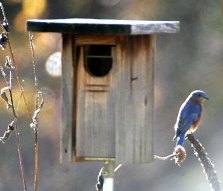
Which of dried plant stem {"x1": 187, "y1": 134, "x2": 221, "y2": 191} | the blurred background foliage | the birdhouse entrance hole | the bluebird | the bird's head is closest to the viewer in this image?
dried plant stem {"x1": 187, "y1": 134, "x2": 221, "y2": 191}

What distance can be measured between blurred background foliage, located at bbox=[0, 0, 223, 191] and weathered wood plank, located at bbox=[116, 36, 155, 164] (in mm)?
7187

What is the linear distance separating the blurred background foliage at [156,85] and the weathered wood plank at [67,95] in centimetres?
716

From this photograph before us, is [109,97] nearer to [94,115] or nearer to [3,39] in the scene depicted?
[94,115]

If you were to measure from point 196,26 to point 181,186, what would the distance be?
213 cm

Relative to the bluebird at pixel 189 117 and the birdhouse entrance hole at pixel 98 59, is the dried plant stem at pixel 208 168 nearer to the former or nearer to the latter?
the birdhouse entrance hole at pixel 98 59

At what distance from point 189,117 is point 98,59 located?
124 cm

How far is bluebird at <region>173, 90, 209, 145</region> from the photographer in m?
5.24

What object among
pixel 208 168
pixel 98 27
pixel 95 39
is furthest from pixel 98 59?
pixel 208 168

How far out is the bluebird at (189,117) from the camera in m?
5.24

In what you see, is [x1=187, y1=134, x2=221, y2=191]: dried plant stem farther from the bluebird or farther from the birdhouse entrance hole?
the bluebird

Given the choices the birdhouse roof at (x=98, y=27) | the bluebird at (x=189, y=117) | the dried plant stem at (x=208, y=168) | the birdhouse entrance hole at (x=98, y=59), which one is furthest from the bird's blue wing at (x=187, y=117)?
the birdhouse roof at (x=98, y=27)

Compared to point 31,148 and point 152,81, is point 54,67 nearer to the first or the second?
point 31,148

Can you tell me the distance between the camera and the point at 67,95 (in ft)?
13.7

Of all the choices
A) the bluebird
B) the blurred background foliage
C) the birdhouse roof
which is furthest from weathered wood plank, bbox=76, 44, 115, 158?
the blurred background foliage
